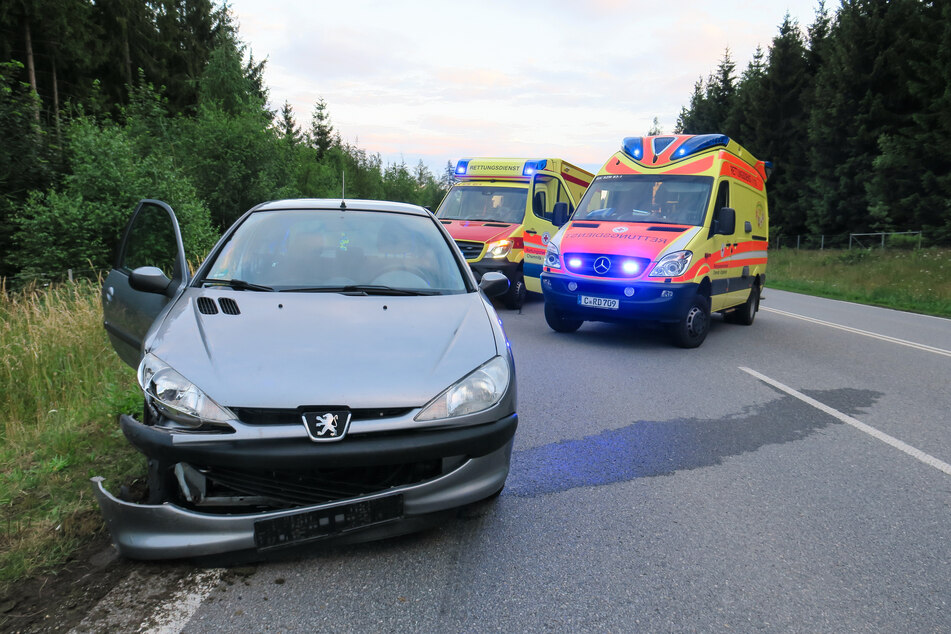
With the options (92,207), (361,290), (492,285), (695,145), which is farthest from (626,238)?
(92,207)

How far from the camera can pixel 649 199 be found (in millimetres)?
8938

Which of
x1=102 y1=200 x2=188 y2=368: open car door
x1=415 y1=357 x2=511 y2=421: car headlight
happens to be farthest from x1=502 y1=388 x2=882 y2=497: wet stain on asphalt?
x1=102 y1=200 x2=188 y2=368: open car door

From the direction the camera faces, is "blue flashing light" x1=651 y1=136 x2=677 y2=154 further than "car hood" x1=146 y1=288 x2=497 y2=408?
Yes

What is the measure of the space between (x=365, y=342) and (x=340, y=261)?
115 cm

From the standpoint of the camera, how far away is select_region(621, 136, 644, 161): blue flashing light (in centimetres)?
943

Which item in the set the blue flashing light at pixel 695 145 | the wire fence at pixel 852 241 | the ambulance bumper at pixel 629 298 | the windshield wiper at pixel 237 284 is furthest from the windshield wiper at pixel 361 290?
the wire fence at pixel 852 241

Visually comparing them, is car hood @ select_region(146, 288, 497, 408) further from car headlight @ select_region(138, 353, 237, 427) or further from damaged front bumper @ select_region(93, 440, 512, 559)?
damaged front bumper @ select_region(93, 440, 512, 559)

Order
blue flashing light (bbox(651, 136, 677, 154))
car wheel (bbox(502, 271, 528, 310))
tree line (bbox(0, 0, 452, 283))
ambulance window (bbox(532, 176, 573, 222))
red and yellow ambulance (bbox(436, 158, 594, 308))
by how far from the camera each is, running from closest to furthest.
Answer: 1. blue flashing light (bbox(651, 136, 677, 154))
2. red and yellow ambulance (bbox(436, 158, 594, 308))
3. car wheel (bbox(502, 271, 528, 310))
4. ambulance window (bbox(532, 176, 573, 222))
5. tree line (bbox(0, 0, 452, 283))

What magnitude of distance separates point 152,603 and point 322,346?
120 cm

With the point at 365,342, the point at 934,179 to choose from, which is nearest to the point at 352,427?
the point at 365,342

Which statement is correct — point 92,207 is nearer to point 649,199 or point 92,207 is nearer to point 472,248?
point 472,248

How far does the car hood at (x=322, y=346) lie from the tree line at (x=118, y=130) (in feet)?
14.0

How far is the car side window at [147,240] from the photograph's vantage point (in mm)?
4707

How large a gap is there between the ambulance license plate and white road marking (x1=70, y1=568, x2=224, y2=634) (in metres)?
6.16
